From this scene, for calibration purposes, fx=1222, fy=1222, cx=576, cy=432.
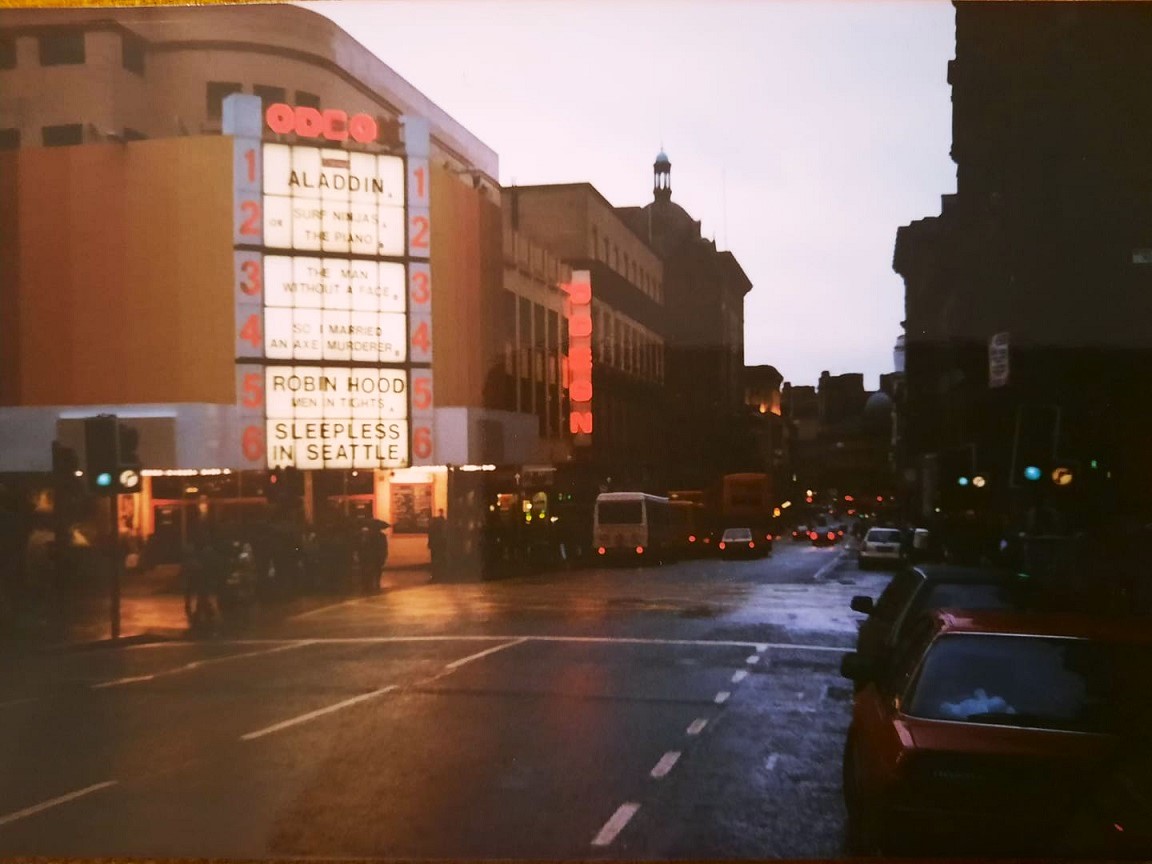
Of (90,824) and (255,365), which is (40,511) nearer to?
(255,365)

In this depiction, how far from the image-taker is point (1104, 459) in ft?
34.2

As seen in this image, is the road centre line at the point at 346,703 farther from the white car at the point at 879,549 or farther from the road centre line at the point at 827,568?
the white car at the point at 879,549

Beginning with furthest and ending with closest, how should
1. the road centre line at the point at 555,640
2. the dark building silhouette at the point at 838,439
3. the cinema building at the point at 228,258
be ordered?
1. the dark building silhouette at the point at 838,439
2. the road centre line at the point at 555,640
3. the cinema building at the point at 228,258

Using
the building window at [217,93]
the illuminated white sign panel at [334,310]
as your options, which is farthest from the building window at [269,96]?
the illuminated white sign panel at [334,310]

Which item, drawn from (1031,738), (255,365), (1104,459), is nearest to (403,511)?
(255,365)

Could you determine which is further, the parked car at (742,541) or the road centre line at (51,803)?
the parked car at (742,541)

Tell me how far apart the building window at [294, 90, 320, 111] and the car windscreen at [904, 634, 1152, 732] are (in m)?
5.41

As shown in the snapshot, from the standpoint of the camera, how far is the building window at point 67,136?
26.3 feet

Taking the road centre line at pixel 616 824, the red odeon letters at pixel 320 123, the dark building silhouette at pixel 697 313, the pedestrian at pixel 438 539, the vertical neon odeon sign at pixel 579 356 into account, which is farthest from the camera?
the vertical neon odeon sign at pixel 579 356

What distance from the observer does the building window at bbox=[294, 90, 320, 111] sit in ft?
27.4

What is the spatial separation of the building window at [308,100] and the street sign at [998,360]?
546cm

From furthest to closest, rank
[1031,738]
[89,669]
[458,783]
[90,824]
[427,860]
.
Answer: [89,669], [458,783], [90,824], [427,860], [1031,738]

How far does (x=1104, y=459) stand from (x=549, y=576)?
4.84 m

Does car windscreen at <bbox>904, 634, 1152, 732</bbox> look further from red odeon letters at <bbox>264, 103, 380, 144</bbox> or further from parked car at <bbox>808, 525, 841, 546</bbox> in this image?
parked car at <bbox>808, 525, 841, 546</bbox>
